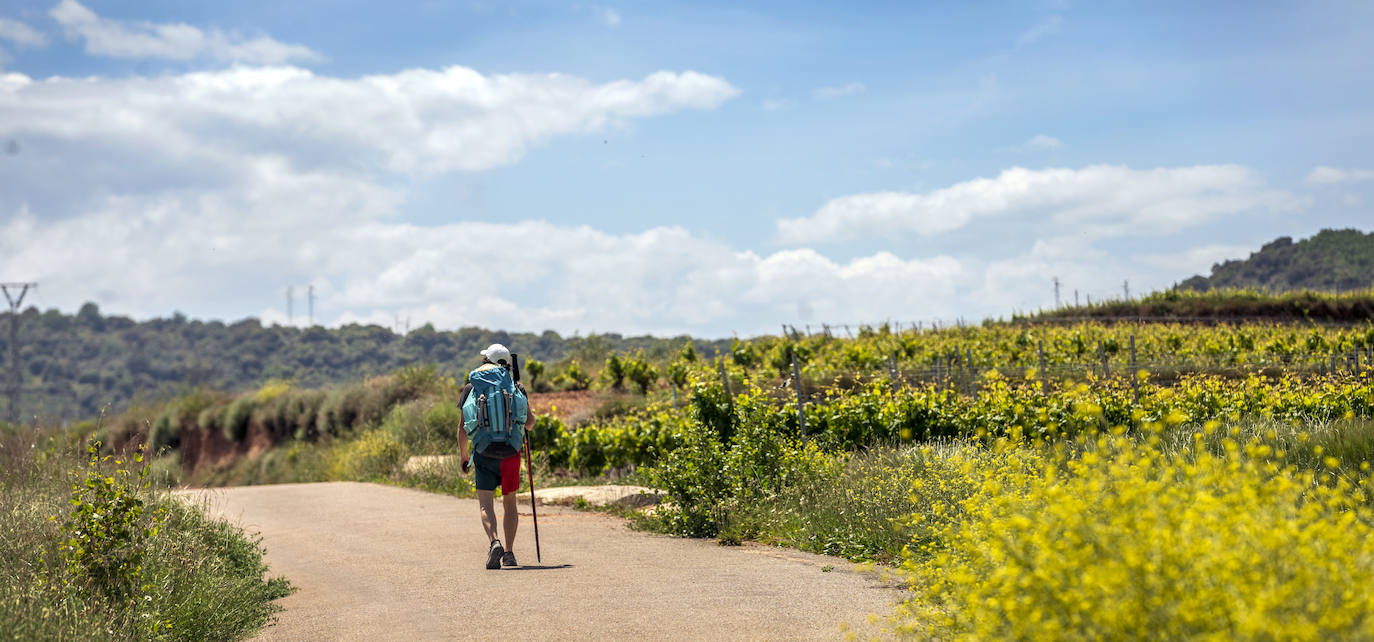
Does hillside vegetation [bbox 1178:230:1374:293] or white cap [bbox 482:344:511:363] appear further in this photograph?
hillside vegetation [bbox 1178:230:1374:293]

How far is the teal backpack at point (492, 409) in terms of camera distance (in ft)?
28.8

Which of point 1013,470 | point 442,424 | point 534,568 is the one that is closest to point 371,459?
point 442,424

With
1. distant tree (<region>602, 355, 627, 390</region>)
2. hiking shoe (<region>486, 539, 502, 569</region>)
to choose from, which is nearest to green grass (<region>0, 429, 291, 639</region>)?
hiking shoe (<region>486, 539, 502, 569</region>)

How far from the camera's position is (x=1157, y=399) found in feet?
40.3

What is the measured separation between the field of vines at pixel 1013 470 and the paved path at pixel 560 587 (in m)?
0.56

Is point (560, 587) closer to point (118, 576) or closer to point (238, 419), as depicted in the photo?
point (118, 576)

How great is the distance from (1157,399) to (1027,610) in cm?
961

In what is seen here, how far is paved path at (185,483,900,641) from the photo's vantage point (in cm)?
643

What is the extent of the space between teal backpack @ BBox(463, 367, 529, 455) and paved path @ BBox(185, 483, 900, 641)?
109cm

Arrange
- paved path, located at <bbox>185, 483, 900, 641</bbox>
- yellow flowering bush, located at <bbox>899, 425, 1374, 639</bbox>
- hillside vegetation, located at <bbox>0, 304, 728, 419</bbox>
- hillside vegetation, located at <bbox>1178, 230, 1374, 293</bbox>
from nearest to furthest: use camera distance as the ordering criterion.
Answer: yellow flowering bush, located at <bbox>899, 425, 1374, 639</bbox> → paved path, located at <bbox>185, 483, 900, 641</bbox> → hillside vegetation, located at <bbox>1178, 230, 1374, 293</bbox> → hillside vegetation, located at <bbox>0, 304, 728, 419</bbox>

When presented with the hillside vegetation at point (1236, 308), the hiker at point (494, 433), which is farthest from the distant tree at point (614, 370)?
the hillside vegetation at point (1236, 308)

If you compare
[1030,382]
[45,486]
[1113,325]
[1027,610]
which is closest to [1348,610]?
[1027,610]

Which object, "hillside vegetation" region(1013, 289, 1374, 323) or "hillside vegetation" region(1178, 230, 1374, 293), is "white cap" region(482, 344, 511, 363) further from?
"hillside vegetation" region(1178, 230, 1374, 293)

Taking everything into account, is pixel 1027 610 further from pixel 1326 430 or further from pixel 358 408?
pixel 358 408
